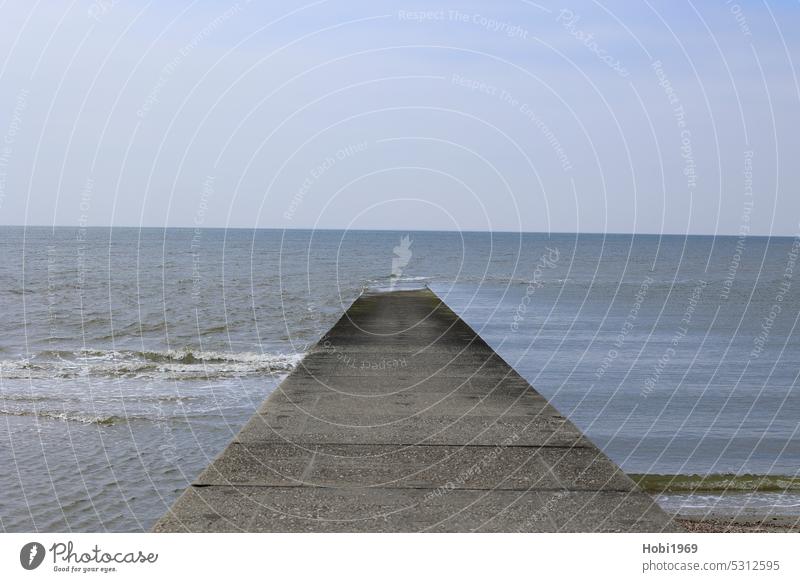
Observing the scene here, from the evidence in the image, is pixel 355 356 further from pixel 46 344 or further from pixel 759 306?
pixel 759 306

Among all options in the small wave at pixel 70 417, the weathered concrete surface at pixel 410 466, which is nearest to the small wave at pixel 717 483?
the weathered concrete surface at pixel 410 466

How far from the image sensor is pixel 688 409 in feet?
34.9

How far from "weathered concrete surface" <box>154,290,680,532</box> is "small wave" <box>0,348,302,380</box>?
4982mm

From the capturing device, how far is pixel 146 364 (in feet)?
50.2

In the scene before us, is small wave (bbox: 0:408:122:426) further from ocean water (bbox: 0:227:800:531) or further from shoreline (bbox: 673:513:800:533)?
shoreline (bbox: 673:513:800:533)

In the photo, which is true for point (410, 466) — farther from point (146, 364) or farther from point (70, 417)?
point (146, 364)

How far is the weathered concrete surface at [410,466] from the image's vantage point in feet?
15.8

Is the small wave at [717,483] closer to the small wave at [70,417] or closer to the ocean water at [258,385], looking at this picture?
the ocean water at [258,385]

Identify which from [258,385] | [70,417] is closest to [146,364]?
→ [258,385]

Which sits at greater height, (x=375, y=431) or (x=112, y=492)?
(x=375, y=431)

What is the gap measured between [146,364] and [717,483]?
1064 centimetres

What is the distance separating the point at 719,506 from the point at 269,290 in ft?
105
